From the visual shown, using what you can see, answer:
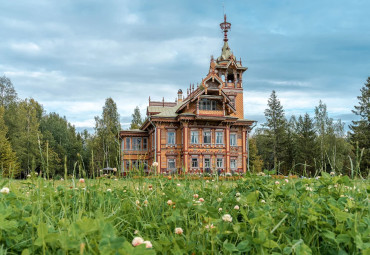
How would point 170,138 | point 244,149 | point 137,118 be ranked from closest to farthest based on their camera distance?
1. point 170,138
2. point 244,149
3. point 137,118

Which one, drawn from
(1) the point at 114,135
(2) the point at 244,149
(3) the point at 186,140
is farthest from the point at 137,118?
(3) the point at 186,140

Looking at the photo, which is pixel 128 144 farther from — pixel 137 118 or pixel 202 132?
pixel 137 118

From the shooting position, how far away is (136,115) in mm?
55125

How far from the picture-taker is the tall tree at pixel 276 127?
40969 millimetres

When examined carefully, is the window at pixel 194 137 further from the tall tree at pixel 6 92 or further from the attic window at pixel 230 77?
the tall tree at pixel 6 92

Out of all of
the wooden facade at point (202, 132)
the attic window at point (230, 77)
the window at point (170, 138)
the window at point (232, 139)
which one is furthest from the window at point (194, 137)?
the attic window at point (230, 77)

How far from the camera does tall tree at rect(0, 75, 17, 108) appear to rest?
4303 cm

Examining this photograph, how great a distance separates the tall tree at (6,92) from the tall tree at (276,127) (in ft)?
115

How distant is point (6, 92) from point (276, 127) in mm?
37640

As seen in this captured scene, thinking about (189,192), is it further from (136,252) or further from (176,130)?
(176,130)

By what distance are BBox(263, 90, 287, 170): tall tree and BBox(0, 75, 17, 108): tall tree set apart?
35100mm

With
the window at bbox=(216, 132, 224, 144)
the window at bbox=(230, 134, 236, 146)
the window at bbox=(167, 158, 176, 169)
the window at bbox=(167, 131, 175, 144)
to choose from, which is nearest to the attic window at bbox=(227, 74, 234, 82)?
the window at bbox=(230, 134, 236, 146)

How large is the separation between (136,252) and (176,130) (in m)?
26.3

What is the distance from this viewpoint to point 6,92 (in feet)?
145
